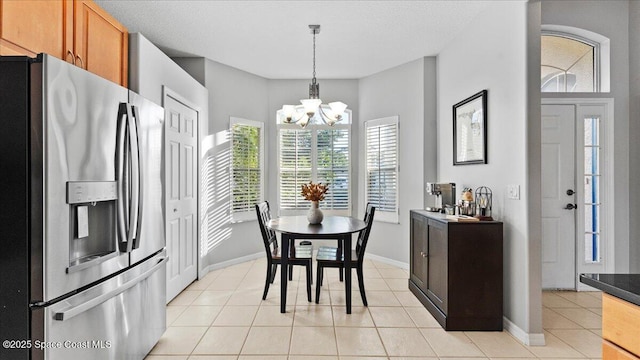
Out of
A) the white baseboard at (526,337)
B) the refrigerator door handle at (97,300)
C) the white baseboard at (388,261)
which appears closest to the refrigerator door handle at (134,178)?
the refrigerator door handle at (97,300)

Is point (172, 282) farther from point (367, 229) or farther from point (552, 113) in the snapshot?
point (552, 113)

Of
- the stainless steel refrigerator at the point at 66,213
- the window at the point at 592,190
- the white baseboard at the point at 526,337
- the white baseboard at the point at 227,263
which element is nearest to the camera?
the stainless steel refrigerator at the point at 66,213

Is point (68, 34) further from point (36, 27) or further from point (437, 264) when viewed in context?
point (437, 264)

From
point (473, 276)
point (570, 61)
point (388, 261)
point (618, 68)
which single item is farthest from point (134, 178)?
point (618, 68)

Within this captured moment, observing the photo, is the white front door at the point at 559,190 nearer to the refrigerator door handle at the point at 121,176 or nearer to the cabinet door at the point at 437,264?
the cabinet door at the point at 437,264

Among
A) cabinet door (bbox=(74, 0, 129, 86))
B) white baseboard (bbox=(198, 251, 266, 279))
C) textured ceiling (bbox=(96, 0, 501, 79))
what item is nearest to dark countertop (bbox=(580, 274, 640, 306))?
textured ceiling (bbox=(96, 0, 501, 79))

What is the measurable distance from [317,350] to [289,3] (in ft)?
9.52

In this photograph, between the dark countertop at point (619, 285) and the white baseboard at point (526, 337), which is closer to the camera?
the dark countertop at point (619, 285)

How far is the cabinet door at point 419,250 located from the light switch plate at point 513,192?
79 cm

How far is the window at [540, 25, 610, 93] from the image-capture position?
357 centimetres

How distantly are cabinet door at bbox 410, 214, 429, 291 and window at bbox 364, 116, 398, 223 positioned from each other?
46.3 inches

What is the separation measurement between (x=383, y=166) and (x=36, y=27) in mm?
4022

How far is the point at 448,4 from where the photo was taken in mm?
3047

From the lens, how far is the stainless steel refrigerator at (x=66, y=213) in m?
1.46
